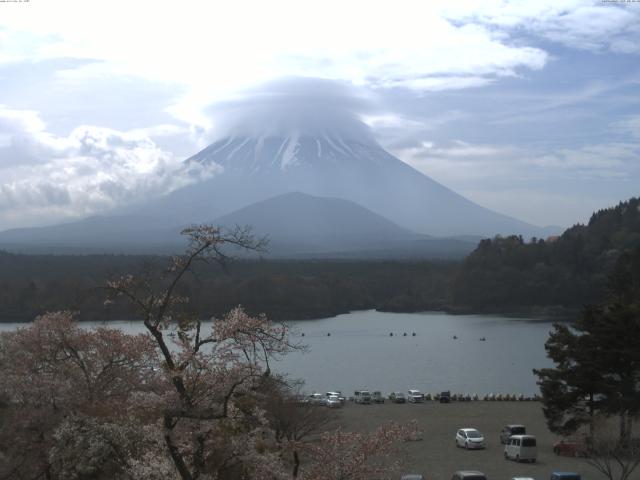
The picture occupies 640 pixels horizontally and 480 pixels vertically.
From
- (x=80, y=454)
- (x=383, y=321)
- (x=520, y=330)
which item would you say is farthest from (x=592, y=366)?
(x=383, y=321)

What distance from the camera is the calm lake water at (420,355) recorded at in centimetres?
2041

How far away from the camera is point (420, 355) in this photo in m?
26.6

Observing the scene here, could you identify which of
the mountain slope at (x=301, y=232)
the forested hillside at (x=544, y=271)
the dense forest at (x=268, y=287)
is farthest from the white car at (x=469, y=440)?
the mountain slope at (x=301, y=232)

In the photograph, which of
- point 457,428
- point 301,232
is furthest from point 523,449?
point 301,232

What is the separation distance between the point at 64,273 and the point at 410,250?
69473 mm

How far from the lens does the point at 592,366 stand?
33.3 feet

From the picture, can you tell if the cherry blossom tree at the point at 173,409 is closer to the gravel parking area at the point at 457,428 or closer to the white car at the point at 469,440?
the gravel parking area at the point at 457,428

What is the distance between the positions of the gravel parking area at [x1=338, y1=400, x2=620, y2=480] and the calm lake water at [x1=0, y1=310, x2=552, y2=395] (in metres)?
2.15

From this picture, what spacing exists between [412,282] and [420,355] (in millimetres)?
26643

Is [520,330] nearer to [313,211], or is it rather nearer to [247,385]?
[247,385]

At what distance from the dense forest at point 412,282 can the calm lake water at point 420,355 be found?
137 inches

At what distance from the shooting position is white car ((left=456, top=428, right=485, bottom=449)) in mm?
10789

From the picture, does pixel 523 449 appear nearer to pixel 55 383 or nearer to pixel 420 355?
pixel 55 383

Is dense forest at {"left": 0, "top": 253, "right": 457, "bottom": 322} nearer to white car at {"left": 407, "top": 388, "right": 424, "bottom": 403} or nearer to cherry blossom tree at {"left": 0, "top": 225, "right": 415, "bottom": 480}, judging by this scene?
white car at {"left": 407, "top": 388, "right": 424, "bottom": 403}
